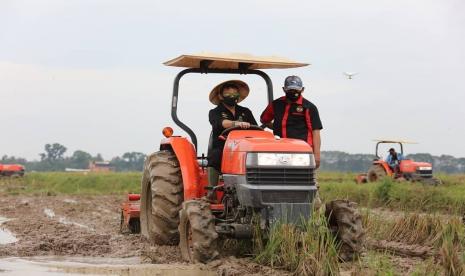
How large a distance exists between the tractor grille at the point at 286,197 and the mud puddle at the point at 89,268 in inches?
39.3

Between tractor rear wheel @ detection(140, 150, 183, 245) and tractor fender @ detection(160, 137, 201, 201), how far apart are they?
181 mm

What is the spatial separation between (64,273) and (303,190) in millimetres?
2469

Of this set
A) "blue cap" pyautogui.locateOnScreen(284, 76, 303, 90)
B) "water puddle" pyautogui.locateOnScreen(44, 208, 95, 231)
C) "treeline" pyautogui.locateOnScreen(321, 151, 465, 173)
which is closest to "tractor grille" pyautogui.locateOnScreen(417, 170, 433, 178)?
"water puddle" pyautogui.locateOnScreen(44, 208, 95, 231)

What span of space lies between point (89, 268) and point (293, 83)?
3084mm

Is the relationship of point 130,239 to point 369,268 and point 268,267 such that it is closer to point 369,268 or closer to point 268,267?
point 268,267

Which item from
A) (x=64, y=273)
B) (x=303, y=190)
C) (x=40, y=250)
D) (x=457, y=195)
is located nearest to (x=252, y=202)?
(x=303, y=190)

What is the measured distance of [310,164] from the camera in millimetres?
8117

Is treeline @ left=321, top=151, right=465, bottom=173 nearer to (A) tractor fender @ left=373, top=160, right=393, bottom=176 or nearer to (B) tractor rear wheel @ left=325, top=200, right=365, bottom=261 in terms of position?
(A) tractor fender @ left=373, top=160, right=393, bottom=176

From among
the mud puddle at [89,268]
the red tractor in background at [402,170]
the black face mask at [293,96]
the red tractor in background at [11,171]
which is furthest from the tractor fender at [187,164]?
the red tractor in background at [11,171]

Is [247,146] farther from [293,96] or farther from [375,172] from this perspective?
[375,172]

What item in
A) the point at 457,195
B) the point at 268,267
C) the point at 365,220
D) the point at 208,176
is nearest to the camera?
the point at 268,267

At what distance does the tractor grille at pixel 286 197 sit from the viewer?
7.86 metres

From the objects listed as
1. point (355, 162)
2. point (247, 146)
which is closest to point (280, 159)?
point (247, 146)

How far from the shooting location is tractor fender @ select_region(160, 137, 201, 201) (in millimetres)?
8953
